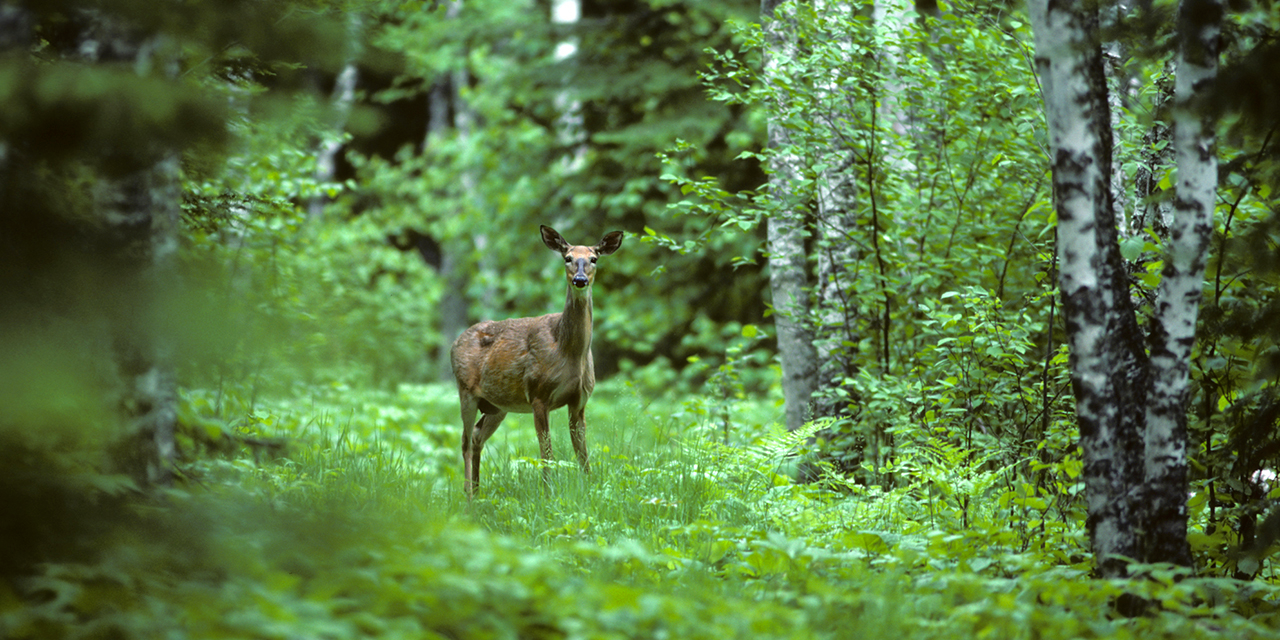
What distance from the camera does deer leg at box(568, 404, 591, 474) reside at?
21.5 ft

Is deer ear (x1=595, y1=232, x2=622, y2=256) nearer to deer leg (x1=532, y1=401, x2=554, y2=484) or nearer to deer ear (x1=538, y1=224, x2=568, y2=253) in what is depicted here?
deer ear (x1=538, y1=224, x2=568, y2=253)

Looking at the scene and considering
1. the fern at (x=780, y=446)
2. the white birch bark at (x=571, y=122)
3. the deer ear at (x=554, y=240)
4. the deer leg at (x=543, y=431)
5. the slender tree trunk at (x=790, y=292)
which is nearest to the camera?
the fern at (x=780, y=446)

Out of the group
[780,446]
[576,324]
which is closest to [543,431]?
[576,324]

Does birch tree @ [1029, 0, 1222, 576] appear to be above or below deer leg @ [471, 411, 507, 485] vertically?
above

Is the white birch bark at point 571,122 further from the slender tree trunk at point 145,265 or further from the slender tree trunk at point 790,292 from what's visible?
the slender tree trunk at point 145,265

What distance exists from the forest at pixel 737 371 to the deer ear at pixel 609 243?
12 centimetres

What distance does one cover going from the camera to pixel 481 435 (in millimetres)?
7809

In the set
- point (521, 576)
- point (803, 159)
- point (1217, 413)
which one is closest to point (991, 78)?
point (803, 159)

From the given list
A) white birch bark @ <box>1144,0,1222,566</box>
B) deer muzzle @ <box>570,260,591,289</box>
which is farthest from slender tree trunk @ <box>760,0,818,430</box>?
white birch bark @ <box>1144,0,1222,566</box>

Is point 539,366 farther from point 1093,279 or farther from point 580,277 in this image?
point 1093,279

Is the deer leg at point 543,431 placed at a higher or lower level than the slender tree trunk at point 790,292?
lower

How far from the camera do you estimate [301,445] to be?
6480mm

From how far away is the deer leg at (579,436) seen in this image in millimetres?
6555

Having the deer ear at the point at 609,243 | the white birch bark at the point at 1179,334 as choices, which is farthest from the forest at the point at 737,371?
the deer ear at the point at 609,243
